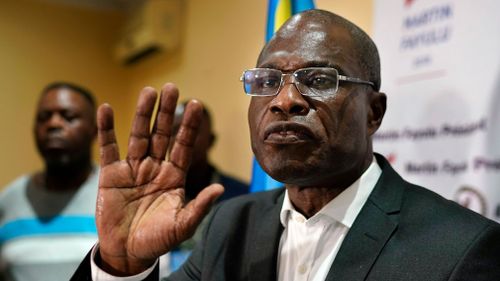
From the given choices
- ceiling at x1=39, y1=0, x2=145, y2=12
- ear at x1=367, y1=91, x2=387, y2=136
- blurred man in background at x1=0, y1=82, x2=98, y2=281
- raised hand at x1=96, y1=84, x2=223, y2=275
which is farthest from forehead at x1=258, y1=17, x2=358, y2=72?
ceiling at x1=39, y1=0, x2=145, y2=12

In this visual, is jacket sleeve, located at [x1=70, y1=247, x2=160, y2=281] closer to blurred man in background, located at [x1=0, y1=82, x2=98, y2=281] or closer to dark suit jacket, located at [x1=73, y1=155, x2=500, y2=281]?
dark suit jacket, located at [x1=73, y1=155, x2=500, y2=281]

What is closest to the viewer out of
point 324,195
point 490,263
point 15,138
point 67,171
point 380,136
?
point 490,263

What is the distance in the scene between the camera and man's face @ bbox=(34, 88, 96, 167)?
6.86ft

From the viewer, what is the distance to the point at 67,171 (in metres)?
2.11

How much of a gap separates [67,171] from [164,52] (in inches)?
71.0

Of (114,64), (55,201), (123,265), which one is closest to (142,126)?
(123,265)

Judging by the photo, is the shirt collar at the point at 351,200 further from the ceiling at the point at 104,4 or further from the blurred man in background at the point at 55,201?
the ceiling at the point at 104,4

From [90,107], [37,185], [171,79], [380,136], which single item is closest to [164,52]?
[171,79]

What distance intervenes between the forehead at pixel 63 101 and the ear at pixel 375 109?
4.64ft

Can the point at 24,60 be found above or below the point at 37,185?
above

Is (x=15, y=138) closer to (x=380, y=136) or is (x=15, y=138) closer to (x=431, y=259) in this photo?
(x=380, y=136)

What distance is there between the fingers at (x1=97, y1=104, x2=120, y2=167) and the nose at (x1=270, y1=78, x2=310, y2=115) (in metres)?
0.35

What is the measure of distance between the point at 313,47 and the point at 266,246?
0.45 m

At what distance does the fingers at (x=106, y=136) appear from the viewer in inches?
42.2
